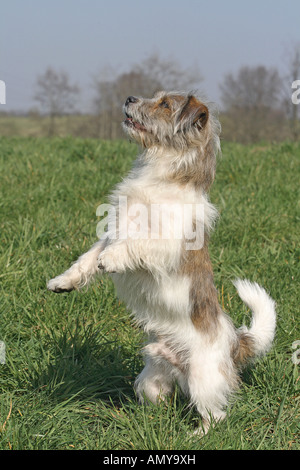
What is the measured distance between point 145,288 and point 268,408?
1.12 meters

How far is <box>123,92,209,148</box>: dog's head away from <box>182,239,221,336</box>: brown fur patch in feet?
2.20

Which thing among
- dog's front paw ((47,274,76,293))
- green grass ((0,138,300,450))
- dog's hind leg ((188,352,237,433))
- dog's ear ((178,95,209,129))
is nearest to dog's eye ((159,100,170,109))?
dog's ear ((178,95,209,129))

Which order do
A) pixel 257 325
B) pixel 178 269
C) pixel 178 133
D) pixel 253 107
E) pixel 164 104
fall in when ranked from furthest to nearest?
pixel 253 107 < pixel 257 325 < pixel 164 104 < pixel 178 133 < pixel 178 269

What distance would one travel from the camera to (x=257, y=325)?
3637 mm

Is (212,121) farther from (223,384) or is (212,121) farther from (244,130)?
Answer: (244,130)

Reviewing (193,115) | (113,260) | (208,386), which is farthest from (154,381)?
(193,115)

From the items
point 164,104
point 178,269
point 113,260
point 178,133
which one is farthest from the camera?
point 164,104

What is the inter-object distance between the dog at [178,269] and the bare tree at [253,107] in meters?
22.3

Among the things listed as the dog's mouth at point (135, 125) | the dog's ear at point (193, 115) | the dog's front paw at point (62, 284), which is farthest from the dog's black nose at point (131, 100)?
the dog's front paw at point (62, 284)

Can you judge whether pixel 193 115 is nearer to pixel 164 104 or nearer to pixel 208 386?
pixel 164 104

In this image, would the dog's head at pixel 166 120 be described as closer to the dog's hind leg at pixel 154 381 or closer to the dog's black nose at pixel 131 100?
the dog's black nose at pixel 131 100

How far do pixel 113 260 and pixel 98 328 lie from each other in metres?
1.39

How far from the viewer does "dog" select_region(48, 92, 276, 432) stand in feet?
10.3

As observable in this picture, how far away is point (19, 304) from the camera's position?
4.29 meters
